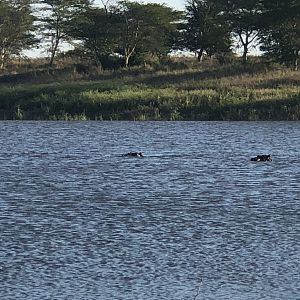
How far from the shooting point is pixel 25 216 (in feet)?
42.0

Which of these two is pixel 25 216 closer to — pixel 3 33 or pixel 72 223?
pixel 72 223

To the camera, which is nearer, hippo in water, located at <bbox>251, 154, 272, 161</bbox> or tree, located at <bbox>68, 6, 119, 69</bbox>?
hippo in water, located at <bbox>251, 154, 272, 161</bbox>

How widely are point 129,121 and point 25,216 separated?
24612 millimetres

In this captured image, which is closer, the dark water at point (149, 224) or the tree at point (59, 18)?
the dark water at point (149, 224)

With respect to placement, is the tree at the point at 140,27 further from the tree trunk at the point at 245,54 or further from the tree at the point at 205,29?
the tree trunk at the point at 245,54

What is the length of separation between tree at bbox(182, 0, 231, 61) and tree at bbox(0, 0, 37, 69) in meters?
10.0

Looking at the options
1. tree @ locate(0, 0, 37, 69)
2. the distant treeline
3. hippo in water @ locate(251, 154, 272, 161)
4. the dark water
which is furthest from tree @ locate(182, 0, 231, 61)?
hippo in water @ locate(251, 154, 272, 161)

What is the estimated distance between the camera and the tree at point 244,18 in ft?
180

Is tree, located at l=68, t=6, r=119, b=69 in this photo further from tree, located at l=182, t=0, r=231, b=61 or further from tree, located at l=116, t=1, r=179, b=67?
tree, located at l=182, t=0, r=231, b=61

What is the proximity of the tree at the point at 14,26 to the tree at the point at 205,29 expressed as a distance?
10.0 metres

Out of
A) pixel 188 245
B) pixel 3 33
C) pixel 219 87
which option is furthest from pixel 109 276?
pixel 3 33

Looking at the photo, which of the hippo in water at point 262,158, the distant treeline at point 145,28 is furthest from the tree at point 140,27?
the hippo in water at point 262,158

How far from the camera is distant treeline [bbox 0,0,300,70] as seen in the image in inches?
2105

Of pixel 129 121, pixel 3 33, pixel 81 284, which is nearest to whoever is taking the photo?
pixel 81 284
